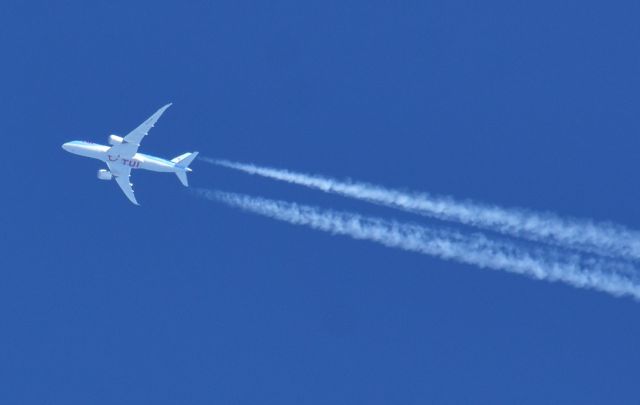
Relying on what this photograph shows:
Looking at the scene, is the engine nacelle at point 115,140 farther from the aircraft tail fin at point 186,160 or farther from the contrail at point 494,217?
the contrail at point 494,217

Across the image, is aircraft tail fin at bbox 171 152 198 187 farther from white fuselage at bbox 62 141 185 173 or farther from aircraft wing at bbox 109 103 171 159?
aircraft wing at bbox 109 103 171 159

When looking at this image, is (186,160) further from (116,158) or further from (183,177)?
(116,158)

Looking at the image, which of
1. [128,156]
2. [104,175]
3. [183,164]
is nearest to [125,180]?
[104,175]

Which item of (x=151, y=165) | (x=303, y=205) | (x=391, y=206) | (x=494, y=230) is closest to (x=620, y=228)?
(x=494, y=230)

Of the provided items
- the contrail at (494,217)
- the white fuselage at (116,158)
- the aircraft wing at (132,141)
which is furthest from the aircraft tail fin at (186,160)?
the aircraft wing at (132,141)

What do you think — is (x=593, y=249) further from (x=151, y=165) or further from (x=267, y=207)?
(x=151, y=165)

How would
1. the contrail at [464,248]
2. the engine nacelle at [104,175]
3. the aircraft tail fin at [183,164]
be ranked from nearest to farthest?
the contrail at [464,248] → the aircraft tail fin at [183,164] → the engine nacelle at [104,175]

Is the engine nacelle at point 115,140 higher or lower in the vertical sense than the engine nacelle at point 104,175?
higher
